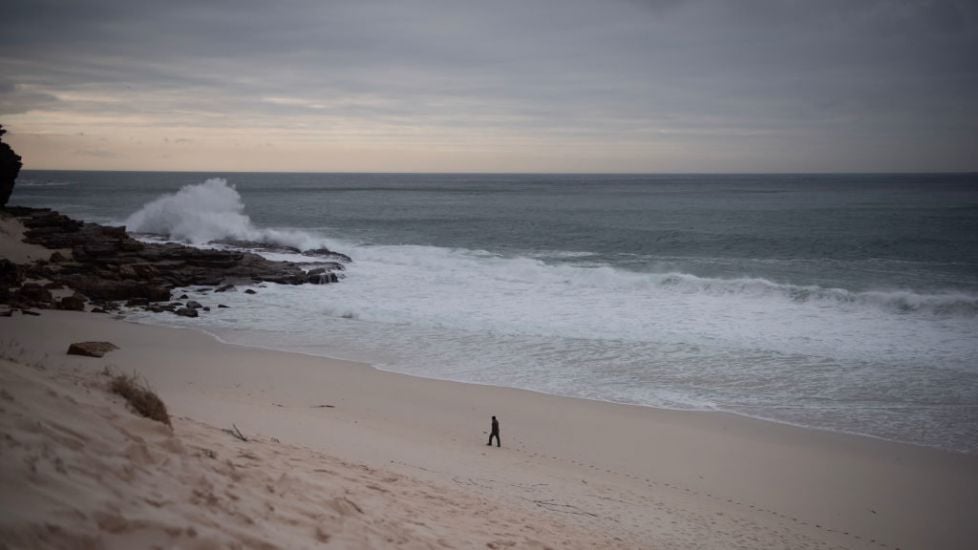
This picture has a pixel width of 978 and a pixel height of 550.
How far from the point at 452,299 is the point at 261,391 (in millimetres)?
11928

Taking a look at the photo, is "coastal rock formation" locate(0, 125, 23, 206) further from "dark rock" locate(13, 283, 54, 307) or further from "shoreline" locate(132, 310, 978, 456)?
"shoreline" locate(132, 310, 978, 456)

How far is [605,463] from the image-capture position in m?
10.1

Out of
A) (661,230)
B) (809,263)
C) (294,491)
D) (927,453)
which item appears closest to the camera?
(294,491)

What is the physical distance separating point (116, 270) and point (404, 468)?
2148 cm

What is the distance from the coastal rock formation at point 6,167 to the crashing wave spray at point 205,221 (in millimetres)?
8986

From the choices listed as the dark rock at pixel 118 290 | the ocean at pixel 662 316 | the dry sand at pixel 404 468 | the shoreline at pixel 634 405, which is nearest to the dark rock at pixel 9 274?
the dark rock at pixel 118 290

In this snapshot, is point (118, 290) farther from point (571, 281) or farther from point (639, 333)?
point (639, 333)

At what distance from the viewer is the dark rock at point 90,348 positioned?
45.6 ft

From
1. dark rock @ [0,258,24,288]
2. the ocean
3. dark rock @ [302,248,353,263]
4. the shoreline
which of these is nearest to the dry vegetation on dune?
the shoreline

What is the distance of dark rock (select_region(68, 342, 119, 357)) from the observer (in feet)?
45.6

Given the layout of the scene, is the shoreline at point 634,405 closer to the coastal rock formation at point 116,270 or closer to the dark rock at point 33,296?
the coastal rock formation at point 116,270

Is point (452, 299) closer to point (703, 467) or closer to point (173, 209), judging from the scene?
point (703, 467)

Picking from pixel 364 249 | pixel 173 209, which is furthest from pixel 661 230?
pixel 173 209

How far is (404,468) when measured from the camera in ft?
28.2
